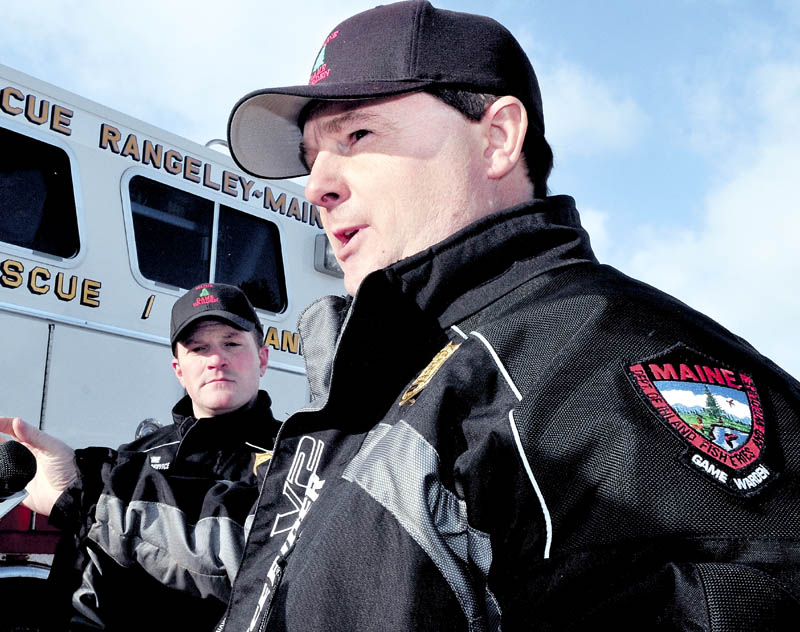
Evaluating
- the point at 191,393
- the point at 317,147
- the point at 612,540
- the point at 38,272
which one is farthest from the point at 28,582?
the point at 612,540

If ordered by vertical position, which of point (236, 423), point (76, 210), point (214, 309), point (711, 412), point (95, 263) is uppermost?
point (76, 210)

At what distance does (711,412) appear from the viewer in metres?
0.91

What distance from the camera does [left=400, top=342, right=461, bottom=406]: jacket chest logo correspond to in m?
1.12

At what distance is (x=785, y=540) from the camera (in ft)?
2.79

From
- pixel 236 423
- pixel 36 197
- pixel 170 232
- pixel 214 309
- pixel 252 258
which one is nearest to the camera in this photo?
pixel 236 423

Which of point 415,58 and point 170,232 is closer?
point 415,58

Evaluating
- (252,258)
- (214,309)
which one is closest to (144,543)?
(214,309)

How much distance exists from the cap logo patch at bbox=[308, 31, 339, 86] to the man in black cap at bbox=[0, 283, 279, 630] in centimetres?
95

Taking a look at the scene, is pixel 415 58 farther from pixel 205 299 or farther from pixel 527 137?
pixel 205 299

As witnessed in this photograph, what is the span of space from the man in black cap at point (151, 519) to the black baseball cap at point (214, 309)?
0.30 meters

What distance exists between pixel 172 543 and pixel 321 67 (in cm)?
145

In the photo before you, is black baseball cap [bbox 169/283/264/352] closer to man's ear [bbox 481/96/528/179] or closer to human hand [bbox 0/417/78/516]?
human hand [bbox 0/417/78/516]

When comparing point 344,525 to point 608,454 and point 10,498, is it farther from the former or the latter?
point 10,498

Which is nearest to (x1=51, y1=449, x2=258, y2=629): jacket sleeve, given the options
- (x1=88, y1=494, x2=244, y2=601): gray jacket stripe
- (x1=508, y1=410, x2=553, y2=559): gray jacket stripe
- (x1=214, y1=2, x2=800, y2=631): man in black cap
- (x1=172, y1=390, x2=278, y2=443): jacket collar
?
(x1=88, y1=494, x2=244, y2=601): gray jacket stripe
